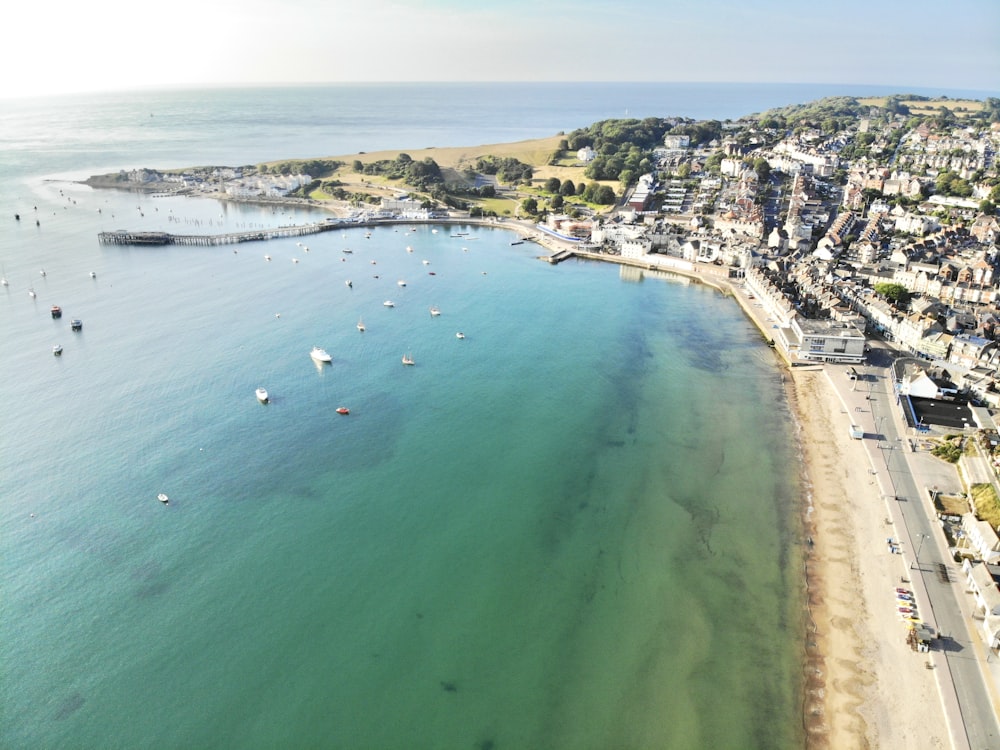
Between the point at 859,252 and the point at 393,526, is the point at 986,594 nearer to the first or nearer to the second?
the point at 393,526

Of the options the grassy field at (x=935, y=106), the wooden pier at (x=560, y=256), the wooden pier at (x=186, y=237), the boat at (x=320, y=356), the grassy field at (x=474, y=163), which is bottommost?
the boat at (x=320, y=356)

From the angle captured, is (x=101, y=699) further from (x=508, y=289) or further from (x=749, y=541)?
(x=508, y=289)

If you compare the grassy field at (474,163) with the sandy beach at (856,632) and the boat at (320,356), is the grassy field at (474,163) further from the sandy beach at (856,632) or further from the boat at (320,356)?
the sandy beach at (856,632)

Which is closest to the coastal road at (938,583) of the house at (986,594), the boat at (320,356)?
the house at (986,594)

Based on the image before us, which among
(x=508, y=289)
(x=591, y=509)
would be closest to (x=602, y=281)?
(x=508, y=289)

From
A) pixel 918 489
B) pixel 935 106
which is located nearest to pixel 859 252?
pixel 918 489
